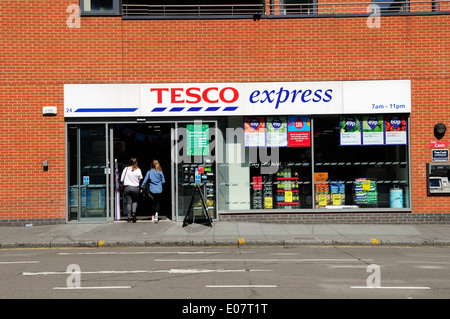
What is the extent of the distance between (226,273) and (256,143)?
7.04 metres

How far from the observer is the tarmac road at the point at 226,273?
6852 millimetres

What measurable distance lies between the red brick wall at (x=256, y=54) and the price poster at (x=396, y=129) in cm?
28

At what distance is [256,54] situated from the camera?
14672 millimetres

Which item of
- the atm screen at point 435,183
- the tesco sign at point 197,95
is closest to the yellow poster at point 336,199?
the atm screen at point 435,183

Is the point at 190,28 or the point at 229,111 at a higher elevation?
the point at 190,28

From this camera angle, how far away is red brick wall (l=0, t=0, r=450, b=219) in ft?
47.4

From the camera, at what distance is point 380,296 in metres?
6.68

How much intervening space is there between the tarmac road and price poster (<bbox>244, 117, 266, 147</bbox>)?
14.1 ft

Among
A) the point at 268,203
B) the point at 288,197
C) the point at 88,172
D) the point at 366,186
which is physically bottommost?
the point at 268,203

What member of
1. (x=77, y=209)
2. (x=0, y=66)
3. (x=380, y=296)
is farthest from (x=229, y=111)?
(x=380, y=296)

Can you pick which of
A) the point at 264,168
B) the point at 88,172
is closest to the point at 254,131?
the point at 264,168

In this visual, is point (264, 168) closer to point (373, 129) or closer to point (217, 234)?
point (217, 234)
